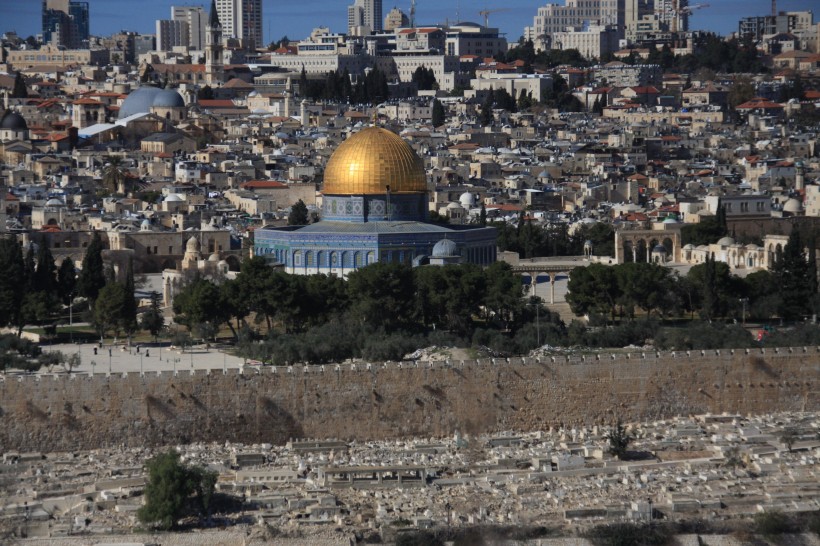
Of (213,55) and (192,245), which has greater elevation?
(213,55)

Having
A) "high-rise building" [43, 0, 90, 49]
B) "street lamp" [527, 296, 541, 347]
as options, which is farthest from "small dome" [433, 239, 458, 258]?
"high-rise building" [43, 0, 90, 49]

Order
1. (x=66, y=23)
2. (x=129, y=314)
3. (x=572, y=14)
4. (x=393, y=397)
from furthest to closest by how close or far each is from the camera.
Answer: (x=572, y=14)
(x=66, y=23)
(x=129, y=314)
(x=393, y=397)

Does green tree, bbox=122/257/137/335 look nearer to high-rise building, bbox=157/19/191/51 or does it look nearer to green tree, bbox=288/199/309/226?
green tree, bbox=288/199/309/226

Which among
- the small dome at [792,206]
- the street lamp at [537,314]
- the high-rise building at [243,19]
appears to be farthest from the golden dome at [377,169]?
the high-rise building at [243,19]

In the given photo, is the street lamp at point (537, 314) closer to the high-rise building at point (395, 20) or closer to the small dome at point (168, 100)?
the small dome at point (168, 100)

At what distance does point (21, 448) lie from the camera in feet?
87.2

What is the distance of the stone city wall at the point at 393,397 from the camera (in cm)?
2676

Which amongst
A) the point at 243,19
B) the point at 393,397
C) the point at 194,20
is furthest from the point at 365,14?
the point at 393,397

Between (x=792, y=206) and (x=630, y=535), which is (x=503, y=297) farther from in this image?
(x=792, y=206)

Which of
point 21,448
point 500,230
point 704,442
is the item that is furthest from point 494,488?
point 500,230

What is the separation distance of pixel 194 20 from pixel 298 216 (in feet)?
287

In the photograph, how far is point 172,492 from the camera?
938 inches

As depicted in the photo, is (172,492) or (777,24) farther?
(777,24)

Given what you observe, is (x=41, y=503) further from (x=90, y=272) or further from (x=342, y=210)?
(x=342, y=210)
